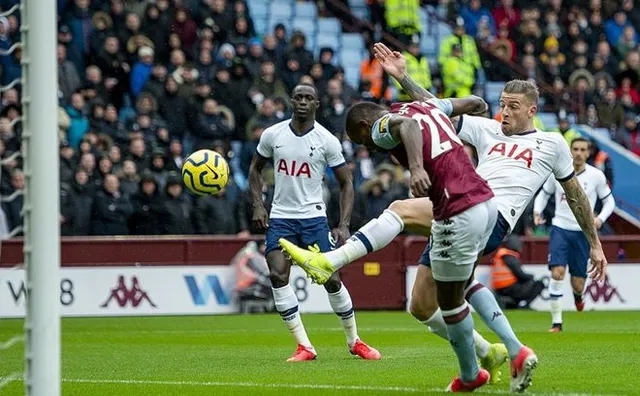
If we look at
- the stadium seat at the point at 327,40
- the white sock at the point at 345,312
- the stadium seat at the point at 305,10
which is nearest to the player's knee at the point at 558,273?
the white sock at the point at 345,312

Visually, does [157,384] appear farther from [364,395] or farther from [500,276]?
[500,276]

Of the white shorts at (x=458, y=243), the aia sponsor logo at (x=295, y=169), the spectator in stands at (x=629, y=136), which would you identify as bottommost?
the white shorts at (x=458, y=243)

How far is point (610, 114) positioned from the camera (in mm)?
29828

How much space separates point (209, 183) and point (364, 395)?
522cm

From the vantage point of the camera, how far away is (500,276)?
23.4m

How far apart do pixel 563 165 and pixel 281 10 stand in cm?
2035

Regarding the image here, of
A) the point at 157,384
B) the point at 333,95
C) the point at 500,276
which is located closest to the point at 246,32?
the point at 333,95

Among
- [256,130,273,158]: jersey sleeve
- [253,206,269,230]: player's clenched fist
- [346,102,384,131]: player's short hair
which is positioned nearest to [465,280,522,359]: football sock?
[346,102,384,131]: player's short hair

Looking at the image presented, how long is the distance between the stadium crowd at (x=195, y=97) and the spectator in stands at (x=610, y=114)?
28 millimetres

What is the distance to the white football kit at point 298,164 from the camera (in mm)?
14031

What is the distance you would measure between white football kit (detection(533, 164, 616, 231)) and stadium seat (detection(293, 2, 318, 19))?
12.3 metres

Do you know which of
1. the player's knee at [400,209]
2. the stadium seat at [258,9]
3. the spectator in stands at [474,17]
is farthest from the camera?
the spectator in stands at [474,17]

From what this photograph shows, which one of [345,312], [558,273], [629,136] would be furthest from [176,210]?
[629,136]

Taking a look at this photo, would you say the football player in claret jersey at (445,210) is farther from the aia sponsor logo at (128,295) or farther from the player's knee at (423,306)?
the aia sponsor logo at (128,295)
